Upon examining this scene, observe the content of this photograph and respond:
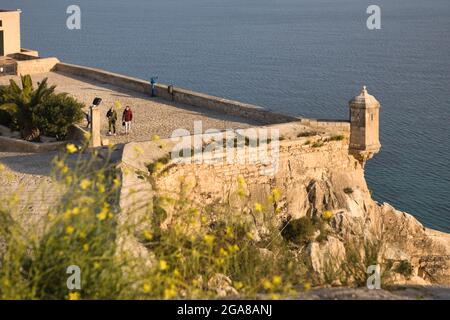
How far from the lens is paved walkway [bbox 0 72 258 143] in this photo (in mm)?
17719

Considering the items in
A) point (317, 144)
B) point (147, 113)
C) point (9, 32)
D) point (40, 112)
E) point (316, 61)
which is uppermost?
point (9, 32)

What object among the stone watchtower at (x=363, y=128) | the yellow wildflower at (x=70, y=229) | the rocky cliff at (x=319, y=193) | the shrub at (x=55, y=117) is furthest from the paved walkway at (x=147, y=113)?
the yellow wildflower at (x=70, y=229)

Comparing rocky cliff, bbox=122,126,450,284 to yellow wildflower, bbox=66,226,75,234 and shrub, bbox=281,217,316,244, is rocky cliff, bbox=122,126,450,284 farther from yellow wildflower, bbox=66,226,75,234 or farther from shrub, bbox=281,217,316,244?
yellow wildflower, bbox=66,226,75,234

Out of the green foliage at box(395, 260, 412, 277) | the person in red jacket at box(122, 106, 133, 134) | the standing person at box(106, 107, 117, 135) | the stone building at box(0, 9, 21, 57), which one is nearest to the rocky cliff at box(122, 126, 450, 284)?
the green foliage at box(395, 260, 412, 277)

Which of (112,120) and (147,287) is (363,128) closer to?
(112,120)

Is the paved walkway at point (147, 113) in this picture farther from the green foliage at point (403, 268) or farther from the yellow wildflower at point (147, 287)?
the yellow wildflower at point (147, 287)

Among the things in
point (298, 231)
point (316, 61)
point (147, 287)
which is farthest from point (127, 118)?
point (316, 61)

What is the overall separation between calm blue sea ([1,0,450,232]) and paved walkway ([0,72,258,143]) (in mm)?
8511

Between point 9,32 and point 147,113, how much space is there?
34.2 ft

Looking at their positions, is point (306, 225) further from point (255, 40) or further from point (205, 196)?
point (255, 40)

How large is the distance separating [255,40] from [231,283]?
191ft

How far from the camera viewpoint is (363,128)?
17500mm

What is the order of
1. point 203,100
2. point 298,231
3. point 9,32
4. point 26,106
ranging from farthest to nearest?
point 9,32
point 203,100
point 26,106
point 298,231
